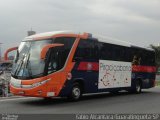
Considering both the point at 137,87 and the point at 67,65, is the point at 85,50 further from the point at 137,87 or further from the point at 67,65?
the point at 137,87

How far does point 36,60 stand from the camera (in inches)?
674

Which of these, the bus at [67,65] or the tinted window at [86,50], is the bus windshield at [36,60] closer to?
the bus at [67,65]

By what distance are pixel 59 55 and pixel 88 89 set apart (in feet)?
10.2

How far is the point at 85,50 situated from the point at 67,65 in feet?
5.72

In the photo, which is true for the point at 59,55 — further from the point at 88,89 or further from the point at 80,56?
the point at 88,89

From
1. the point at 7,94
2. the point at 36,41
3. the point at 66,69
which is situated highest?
the point at 36,41

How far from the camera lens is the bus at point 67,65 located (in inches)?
667

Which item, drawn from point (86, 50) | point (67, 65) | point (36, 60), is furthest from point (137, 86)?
point (36, 60)

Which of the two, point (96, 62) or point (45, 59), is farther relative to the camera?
point (96, 62)

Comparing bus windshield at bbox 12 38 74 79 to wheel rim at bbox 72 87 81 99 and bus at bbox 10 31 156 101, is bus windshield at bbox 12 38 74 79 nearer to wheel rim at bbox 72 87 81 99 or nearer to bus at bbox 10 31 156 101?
bus at bbox 10 31 156 101

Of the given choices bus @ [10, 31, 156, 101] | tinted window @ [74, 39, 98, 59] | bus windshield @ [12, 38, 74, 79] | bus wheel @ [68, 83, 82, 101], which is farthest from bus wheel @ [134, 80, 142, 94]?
bus windshield @ [12, 38, 74, 79]

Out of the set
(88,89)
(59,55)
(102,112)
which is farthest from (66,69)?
(102,112)

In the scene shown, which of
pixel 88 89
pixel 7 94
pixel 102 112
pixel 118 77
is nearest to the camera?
pixel 102 112

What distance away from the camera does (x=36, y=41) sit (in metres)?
18.0
